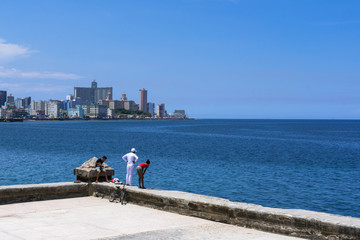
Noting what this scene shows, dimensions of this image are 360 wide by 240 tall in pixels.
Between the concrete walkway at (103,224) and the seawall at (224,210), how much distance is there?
0.68 ft

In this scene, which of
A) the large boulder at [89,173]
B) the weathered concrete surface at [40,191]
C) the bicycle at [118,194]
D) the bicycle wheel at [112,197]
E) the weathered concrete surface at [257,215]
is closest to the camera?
the weathered concrete surface at [257,215]

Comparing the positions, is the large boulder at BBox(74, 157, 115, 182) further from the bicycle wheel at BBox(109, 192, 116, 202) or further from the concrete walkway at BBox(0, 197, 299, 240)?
the concrete walkway at BBox(0, 197, 299, 240)

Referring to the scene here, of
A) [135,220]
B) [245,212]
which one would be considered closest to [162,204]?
[135,220]

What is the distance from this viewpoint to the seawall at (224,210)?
7738mm

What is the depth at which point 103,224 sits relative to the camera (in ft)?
29.9

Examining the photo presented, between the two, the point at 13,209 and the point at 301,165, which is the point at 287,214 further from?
the point at 301,165

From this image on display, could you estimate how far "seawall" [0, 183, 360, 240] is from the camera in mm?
7738

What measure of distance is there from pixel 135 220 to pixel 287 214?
357 cm

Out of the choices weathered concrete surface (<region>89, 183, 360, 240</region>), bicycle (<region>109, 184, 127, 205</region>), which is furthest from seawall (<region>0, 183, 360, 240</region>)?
bicycle (<region>109, 184, 127, 205</region>)

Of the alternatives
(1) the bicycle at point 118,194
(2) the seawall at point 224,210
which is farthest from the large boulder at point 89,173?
(1) the bicycle at point 118,194

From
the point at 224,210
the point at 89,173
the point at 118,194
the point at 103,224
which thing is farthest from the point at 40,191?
the point at 224,210

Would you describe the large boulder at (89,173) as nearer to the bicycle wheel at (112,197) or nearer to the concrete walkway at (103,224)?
the bicycle wheel at (112,197)

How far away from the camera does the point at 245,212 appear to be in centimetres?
904

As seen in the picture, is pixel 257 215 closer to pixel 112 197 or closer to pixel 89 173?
pixel 112 197
